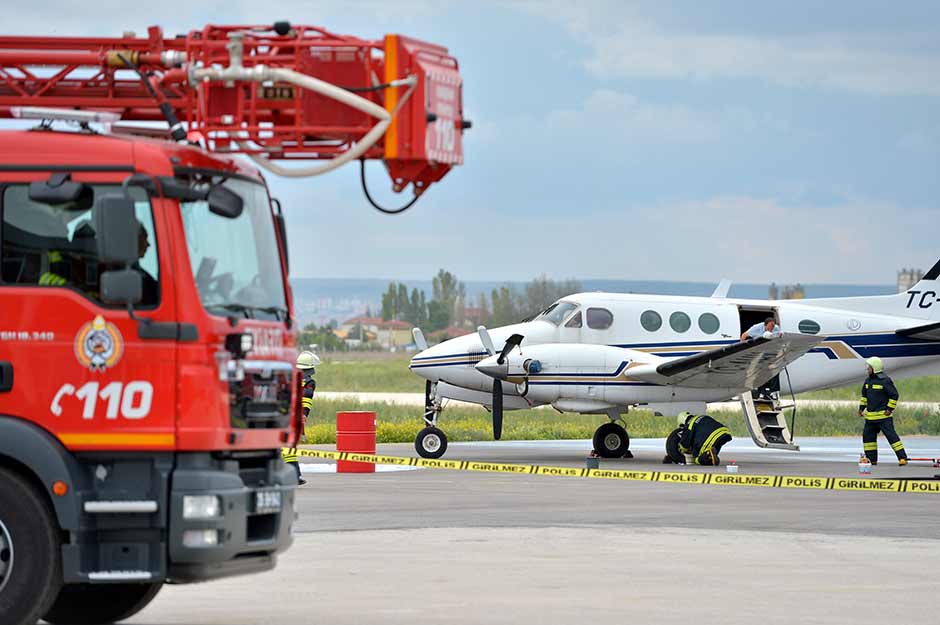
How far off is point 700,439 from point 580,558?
1229 centimetres

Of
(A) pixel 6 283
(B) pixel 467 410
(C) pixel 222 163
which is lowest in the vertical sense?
(B) pixel 467 410

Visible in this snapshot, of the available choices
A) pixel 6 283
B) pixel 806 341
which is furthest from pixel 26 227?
pixel 806 341

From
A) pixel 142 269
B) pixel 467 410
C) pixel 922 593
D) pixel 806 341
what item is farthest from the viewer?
pixel 467 410

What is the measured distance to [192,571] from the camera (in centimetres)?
952

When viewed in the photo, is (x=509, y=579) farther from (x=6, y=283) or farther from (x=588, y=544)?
(x=6, y=283)

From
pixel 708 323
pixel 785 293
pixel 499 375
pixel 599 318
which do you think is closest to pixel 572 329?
pixel 599 318

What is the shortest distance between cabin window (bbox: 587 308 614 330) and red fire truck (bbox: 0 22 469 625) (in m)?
18.9

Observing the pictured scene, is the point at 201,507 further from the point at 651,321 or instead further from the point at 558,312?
the point at 651,321

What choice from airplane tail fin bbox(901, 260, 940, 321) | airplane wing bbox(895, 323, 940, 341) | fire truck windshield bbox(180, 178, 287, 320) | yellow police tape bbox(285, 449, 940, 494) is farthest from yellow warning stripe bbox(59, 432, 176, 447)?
airplane tail fin bbox(901, 260, 940, 321)

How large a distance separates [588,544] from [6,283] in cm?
756

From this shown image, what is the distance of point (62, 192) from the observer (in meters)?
9.56

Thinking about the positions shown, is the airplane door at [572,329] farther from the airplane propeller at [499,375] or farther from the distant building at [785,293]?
the distant building at [785,293]

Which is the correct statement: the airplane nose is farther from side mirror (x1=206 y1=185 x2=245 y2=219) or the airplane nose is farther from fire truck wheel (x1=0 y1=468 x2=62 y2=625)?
fire truck wheel (x1=0 y1=468 x2=62 y2=625)

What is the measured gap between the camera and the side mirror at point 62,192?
956 cm
